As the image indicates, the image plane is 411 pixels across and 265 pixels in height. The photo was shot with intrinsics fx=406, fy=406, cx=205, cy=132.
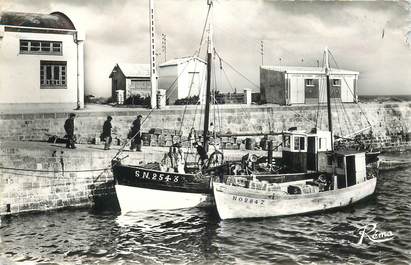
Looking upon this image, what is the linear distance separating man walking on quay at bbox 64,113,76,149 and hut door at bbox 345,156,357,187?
462 inches

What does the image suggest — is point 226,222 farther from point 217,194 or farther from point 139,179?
point 139,179

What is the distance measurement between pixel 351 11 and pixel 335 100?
44.8ft

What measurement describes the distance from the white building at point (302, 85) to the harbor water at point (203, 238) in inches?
524

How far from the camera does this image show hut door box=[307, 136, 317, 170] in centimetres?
1755

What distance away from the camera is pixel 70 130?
59.0ft

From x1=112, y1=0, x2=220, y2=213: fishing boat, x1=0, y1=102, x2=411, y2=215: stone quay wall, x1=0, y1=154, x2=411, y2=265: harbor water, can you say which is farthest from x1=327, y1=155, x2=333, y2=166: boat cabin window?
x1=0, y1=102, x2=411, y2=215: stone quay wall

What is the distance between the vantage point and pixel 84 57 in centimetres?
1945

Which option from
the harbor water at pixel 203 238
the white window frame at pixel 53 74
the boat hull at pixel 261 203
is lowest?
the harbor water at pixel 203 238

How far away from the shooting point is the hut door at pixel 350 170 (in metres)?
17.1

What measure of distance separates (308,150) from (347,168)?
5.80 ft

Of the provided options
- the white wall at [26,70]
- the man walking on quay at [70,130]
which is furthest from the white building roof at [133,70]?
the man walking on quay at [70,130]

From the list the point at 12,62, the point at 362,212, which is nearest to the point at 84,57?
the point at 12,62

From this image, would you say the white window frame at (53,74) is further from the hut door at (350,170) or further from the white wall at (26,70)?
the hut door at (350,170)

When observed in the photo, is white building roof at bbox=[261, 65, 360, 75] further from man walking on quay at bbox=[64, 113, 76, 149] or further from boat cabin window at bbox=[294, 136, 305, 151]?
man walking on quay at bbox=[64, 113, 76, 149]
